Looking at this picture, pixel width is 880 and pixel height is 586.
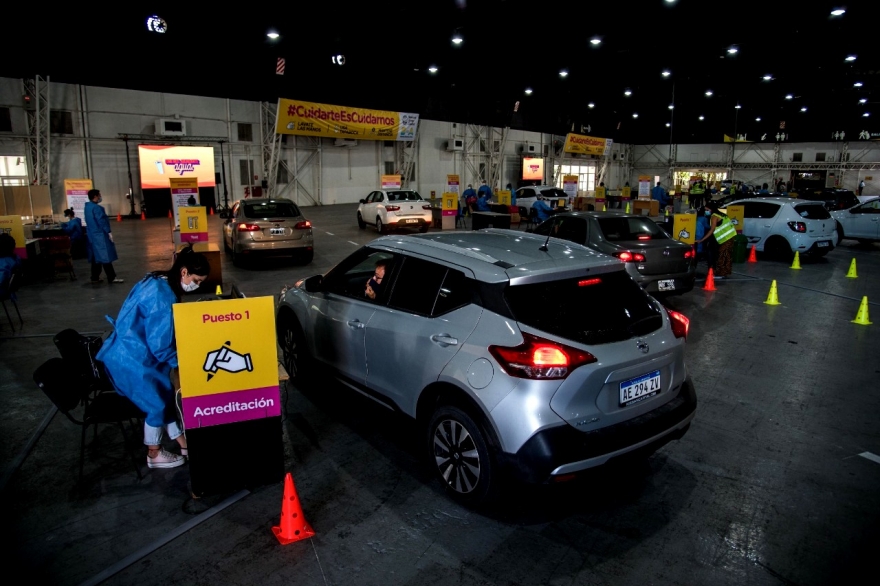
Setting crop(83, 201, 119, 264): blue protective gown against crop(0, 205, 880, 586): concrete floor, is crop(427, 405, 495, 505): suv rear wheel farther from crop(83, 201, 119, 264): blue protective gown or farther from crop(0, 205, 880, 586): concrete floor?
crop(83, 201, 119, 264): blue protective gown

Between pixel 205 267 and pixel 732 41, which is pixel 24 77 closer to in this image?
pixel 205 267

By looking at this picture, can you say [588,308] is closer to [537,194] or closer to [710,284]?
[710,284]

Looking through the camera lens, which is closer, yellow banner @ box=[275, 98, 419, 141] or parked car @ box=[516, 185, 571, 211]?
parked car @ box=[516, 185, 571, 211]

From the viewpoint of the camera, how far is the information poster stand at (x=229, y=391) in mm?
3498

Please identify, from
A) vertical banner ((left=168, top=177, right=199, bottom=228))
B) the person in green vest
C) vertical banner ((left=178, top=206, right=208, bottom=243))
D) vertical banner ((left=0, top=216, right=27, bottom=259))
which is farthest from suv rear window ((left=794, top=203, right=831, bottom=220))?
vertical banner ((left=0, top=216, right=27, bottom=259))

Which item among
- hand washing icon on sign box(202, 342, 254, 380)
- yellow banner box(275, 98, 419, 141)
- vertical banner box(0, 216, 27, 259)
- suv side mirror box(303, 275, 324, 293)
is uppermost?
yellow banner box(275, 98, 419, 141)

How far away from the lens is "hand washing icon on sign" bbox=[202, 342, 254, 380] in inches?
140

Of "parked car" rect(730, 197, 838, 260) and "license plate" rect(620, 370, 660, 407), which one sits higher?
"parked car" rect(730, 197, 838, 260)

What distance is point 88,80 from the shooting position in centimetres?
2336

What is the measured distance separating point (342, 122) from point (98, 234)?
71.7ft

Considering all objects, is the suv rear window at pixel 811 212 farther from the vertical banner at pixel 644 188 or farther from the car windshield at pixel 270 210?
the vertical banner at pixel 644 188

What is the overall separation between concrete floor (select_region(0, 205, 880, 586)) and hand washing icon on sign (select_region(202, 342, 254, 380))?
3.25 ft

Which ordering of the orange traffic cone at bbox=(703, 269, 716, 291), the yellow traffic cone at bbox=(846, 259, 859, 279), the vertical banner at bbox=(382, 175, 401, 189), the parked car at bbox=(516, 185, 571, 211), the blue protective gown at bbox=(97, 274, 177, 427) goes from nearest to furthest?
the blue protective gown at bbox=(97, 274, 177, 427) < the orange traffic cone at bbox=(703, 269, 716, 291) < the yellow traffic cone at bbox=(846, 259, 859, 279) < the vertical banner at bbox=(382, 175, 401, 189) < the parked car at bbox=(516, 185, 571, 211)

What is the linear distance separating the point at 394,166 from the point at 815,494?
3421cm
